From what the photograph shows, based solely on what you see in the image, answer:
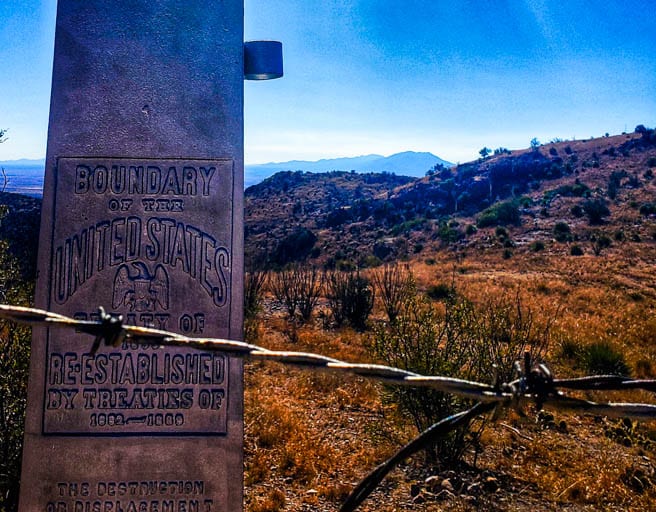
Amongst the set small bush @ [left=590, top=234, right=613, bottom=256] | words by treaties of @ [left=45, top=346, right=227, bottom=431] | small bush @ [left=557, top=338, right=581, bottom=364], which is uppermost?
small bush @ [left=590, top=234, right=613, bottom=256]

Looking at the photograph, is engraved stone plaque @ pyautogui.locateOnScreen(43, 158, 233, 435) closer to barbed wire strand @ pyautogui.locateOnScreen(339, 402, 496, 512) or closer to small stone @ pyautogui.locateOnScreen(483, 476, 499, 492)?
barbed wire strand @ pyautogui.locateOnScreen(339, 402, 496, 512)

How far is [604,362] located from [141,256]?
30.6ft

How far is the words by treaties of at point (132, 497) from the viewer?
272 centimetres

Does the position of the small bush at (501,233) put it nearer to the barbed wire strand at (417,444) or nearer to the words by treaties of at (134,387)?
the words by treaties of at (134,387)

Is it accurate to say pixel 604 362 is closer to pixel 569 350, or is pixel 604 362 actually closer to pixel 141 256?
pixel 569 350

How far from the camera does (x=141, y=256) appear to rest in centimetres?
288

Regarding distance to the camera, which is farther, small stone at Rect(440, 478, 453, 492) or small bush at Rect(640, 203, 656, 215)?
small bush at Rect(640, 203, 656, 215)

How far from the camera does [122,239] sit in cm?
288

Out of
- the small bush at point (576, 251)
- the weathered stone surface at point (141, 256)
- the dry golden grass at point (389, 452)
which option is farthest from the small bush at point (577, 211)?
the weathered stone surface at point (141, 256)

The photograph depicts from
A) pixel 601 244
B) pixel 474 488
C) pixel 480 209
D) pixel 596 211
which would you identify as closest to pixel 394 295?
pixel 474 488

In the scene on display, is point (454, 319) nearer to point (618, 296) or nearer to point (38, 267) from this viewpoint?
point (38, 267)

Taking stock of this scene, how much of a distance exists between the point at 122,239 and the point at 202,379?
86 centimetres

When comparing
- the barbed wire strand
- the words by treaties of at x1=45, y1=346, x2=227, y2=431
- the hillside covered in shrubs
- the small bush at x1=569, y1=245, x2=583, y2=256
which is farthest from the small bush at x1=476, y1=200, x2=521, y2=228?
the barbed wire strand

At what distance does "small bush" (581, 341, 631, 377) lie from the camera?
9680 millimetres
